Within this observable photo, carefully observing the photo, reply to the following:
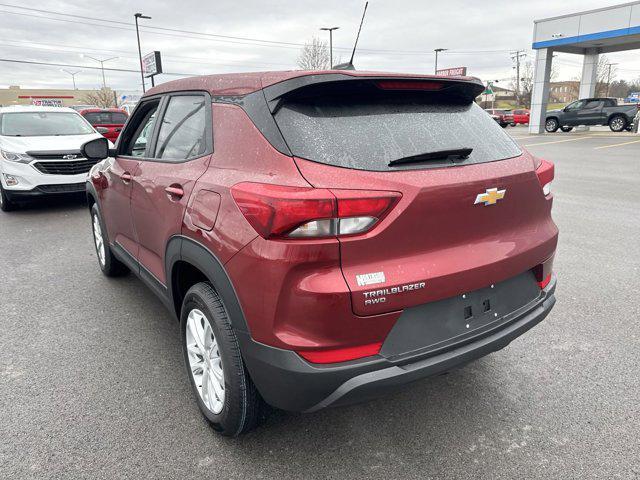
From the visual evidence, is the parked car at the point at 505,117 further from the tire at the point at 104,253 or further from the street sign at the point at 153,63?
the tire at the point at 104,253

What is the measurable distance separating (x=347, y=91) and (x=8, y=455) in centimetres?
235

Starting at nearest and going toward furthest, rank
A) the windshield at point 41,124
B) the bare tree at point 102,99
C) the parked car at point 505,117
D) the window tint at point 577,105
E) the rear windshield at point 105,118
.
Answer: the windshield at point 41,124, the rear windshield at point 105,118, the window tint at point 577,105, the parked car at point 505,117, the bare tree at point 102,99

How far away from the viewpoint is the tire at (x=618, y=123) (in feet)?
83.6

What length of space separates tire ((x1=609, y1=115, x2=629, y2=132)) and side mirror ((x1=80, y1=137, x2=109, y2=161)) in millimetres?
28500

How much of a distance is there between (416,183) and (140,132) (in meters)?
2.55

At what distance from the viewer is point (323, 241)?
1781mm

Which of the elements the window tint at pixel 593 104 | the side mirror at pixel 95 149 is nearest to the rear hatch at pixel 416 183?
the side mirror at pixel 95 149

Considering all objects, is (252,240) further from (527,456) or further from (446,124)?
(527,456)

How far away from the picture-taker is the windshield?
28.1 feet

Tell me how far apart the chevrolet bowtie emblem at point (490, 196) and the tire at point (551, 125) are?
29433 millimetres

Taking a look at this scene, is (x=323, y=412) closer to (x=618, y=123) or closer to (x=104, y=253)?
(x=104, y=253)

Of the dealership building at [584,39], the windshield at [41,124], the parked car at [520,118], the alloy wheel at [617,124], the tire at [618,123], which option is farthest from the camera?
the parked car at [520,118]

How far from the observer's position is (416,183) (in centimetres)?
192

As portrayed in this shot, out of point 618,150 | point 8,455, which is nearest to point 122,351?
point 8,455
